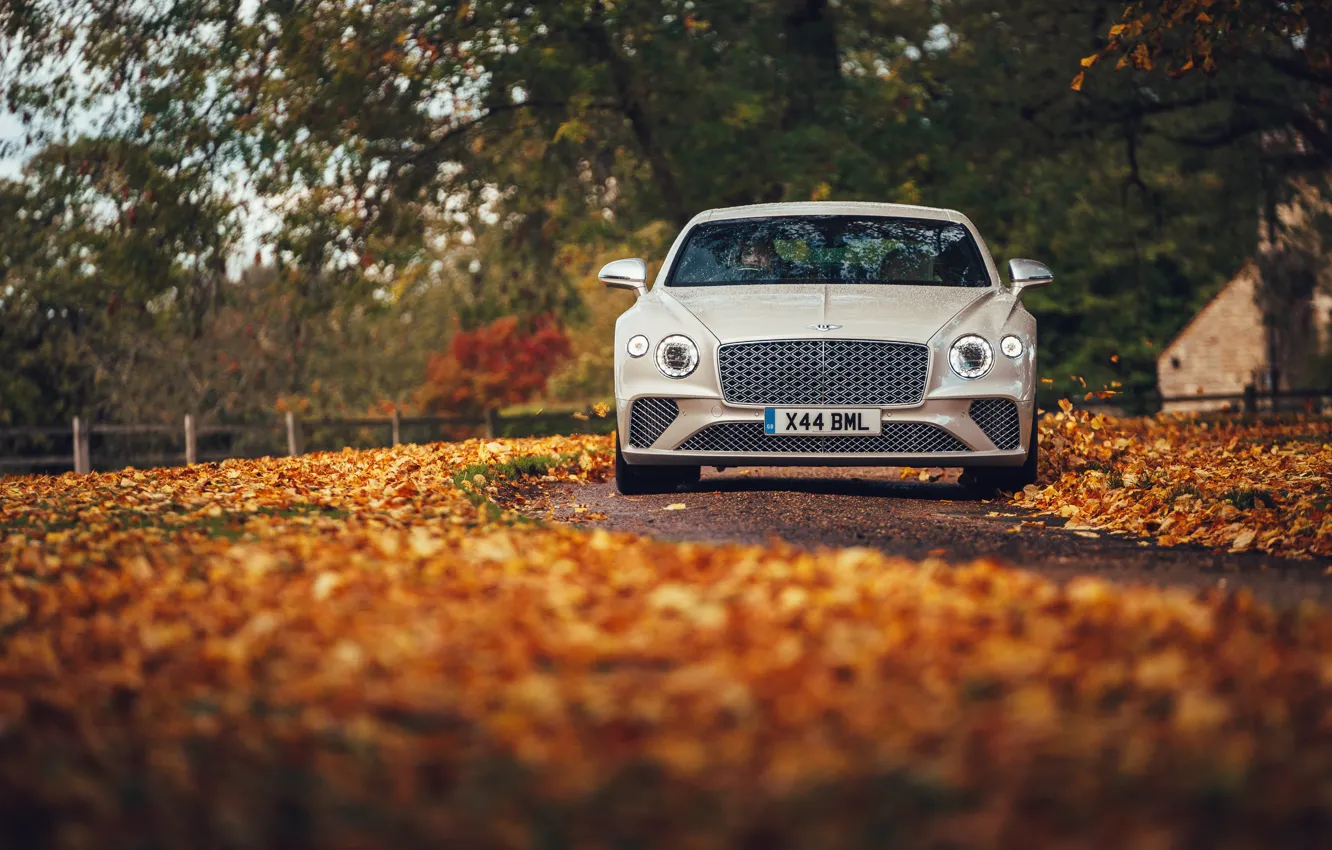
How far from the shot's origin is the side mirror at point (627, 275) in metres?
10.1

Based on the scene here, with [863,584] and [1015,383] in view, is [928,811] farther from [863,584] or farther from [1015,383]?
[1015,383]

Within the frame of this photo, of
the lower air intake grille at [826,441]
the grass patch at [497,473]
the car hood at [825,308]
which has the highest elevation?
the car hood at [825,308]

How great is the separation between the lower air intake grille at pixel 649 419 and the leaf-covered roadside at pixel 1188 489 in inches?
94.2

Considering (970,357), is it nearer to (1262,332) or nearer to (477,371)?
(1262,332)

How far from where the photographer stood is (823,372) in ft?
29.2

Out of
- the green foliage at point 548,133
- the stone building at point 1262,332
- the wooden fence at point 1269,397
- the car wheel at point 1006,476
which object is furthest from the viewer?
the wooden fence at point 1269,397

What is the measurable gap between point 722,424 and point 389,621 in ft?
15.5

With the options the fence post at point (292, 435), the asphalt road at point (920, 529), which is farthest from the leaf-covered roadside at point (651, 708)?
the fence post at point (292, 435)

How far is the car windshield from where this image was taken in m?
10.0

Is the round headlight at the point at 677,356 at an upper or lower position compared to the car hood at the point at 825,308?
lower

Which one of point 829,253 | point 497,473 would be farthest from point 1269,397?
point 497,473

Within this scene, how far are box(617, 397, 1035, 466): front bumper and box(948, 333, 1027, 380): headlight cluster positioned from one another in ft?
0.52

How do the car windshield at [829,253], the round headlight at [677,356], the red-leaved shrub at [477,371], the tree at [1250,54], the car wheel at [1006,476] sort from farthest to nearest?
1. the red-leaved shrub at [477,371]
2. the tree at [1250,54]
3. the car windshield at [829,253]
4. the car wheel at [1006,476]
5. the round headlight at [677,356]

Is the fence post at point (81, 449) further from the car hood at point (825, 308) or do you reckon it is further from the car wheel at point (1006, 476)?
the car wheel at point (1006, 476)
